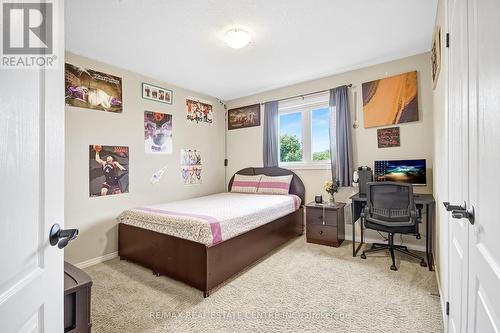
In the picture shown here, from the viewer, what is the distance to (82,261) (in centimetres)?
280

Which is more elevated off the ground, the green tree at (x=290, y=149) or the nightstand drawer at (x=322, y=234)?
the green tree at (x=290, y=149)

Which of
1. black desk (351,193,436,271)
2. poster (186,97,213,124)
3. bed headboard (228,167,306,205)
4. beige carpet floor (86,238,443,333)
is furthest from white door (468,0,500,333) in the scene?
poster (186,97,213,124)

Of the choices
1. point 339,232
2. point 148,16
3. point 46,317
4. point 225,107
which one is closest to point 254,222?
point 339,232

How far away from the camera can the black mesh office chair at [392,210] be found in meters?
2.52

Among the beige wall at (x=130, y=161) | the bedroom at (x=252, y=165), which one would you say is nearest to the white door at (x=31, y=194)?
the bedroom at (x=252, y=165)

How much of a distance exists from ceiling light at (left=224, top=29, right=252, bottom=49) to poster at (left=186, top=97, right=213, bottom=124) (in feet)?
6.06

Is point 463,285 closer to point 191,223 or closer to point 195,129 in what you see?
point 191,223

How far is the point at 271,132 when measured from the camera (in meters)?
4.20

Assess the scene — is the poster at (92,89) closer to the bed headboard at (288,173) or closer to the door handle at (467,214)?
the bed headboard at (288,173)

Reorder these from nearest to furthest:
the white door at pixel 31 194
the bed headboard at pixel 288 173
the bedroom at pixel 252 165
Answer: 1. the white door at pixel 31 194
2. the bedroom at pixel 252 165
3. the bed headboard at pixel 288 173

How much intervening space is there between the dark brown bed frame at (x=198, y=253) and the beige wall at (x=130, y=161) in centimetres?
33

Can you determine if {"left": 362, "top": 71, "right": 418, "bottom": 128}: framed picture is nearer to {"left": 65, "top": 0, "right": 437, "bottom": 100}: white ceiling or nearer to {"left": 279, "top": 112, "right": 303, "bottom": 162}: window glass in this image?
{"left": 65, "top": 0, "right": 437, "bottom": 100}: white ceiling

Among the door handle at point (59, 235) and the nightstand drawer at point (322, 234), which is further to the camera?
the nightstand drawer at point (322, 234)

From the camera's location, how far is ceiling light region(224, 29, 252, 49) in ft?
7.96
